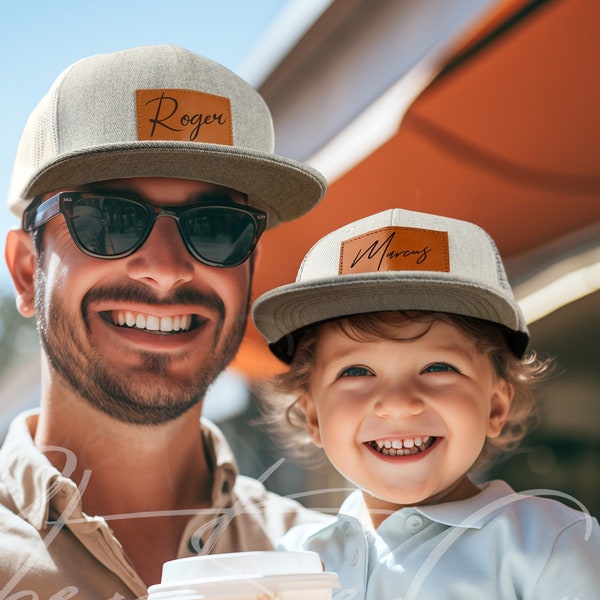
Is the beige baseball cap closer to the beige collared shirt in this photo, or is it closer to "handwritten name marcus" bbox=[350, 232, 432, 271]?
"handwritten name marcus" bbox=[350, 232, 432, 271]

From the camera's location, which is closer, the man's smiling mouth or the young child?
the young child

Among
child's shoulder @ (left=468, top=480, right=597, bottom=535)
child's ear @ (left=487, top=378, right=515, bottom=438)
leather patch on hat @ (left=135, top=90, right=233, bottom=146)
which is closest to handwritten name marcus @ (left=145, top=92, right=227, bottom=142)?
leather patch on hat @ (left=135, top=90, right=233, bottom=146)

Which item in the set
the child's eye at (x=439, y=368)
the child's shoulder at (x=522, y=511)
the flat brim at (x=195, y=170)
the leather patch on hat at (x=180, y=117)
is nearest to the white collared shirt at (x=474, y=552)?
the child's shoulder at (x=522, y=511)

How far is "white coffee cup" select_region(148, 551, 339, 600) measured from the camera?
4.00 feet

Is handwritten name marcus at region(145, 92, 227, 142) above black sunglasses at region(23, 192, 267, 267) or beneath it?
above

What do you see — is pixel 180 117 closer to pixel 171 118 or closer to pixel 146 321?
pixel 171 118

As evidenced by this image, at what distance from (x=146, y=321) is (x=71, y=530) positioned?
1.28ft

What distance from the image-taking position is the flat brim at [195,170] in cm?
157

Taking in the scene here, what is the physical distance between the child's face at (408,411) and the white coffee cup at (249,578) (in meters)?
0.31

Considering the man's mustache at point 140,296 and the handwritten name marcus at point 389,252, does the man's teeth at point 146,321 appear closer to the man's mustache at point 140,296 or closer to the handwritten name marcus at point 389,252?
the man's mustache at point 140,296

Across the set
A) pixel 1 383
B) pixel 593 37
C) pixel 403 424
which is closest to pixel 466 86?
pixel 593 37

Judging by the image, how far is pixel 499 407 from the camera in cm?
169

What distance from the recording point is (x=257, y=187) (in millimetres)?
1717

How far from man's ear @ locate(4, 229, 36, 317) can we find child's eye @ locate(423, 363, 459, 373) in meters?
0.74
